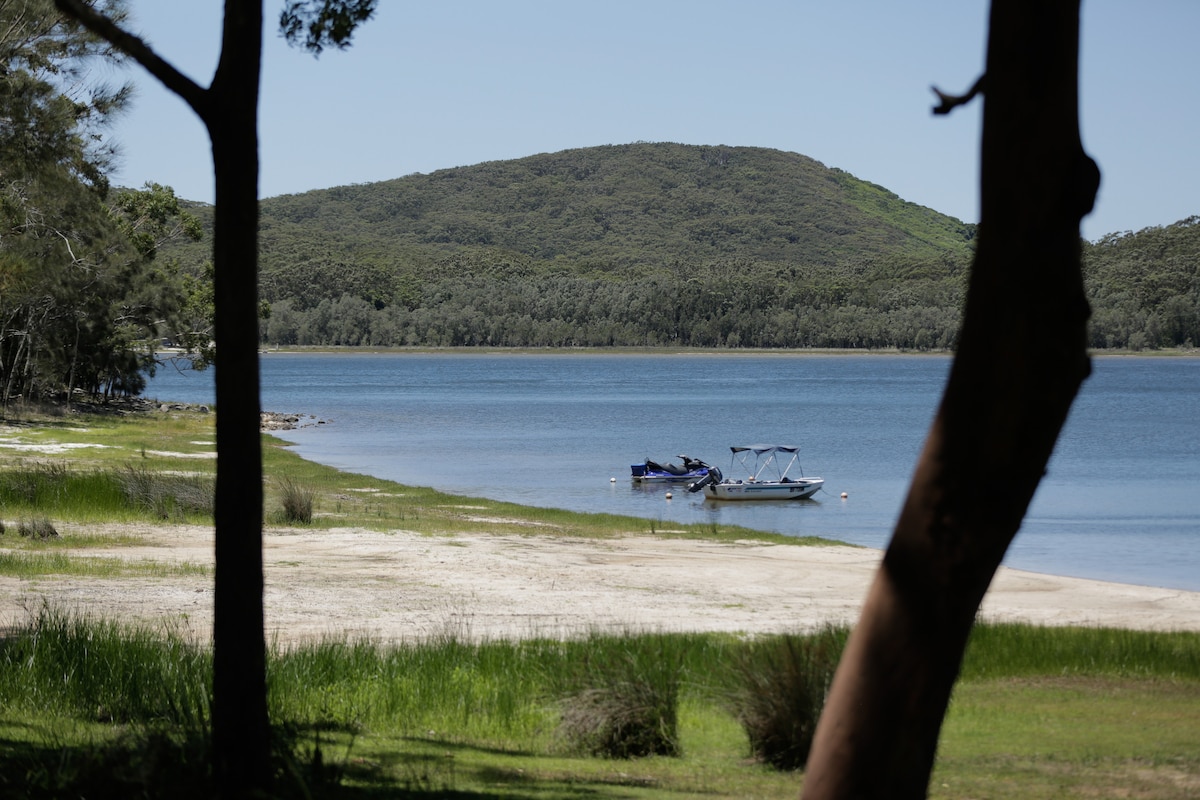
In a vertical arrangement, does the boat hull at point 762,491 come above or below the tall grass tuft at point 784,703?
below

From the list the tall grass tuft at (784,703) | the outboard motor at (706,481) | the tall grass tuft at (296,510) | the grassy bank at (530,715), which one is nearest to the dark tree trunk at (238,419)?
the grassy bank at (530,715)

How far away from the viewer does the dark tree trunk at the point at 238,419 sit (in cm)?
532

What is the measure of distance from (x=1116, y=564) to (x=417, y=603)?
1749 centimetres

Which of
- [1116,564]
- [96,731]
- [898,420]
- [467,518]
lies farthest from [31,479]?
[898,420]

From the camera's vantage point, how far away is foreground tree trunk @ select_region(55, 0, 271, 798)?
5.32 m

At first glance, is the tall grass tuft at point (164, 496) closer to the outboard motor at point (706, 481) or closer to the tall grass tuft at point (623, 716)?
the tall grass tuft at point (623, 716)

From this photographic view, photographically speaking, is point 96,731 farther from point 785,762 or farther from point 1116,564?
point 1116,564

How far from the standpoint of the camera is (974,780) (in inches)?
271

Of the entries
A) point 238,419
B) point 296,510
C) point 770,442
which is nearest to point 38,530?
point 296,510

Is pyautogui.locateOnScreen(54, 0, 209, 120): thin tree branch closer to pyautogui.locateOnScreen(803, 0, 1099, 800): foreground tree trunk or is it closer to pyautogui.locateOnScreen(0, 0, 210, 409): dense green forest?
pyautogui.locateOnScreen(803, 0, 1099, 800): foreground tree trunk

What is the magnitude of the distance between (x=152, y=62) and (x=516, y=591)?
1187 centimetres

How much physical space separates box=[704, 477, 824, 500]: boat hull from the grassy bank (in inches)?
1099

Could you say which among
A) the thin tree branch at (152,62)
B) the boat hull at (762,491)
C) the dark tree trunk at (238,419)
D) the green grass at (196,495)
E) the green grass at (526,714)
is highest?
the thin tree branch at (152,62)

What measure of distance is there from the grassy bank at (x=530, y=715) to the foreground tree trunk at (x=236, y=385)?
294 mm
